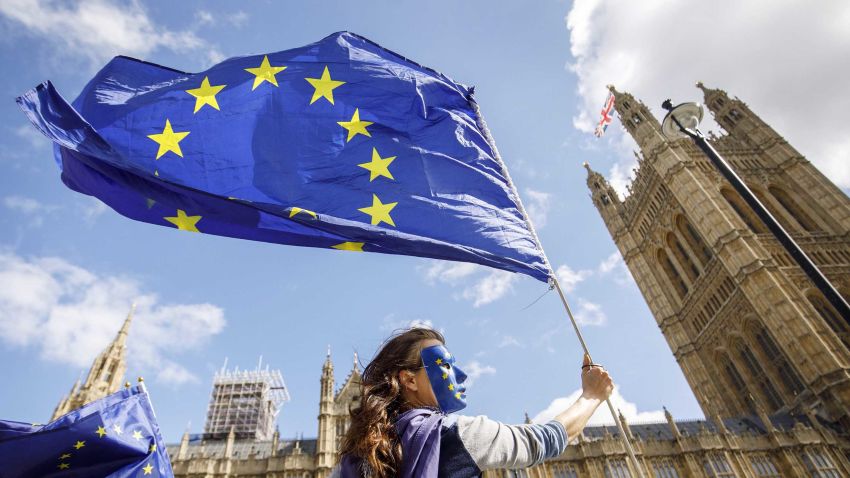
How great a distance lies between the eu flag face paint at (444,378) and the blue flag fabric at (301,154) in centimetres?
252

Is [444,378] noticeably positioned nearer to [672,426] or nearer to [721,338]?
[672,426]

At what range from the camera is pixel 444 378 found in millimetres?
2482

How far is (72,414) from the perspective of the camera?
525 cm

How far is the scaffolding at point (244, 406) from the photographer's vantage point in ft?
138

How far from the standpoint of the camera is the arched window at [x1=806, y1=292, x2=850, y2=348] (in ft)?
108

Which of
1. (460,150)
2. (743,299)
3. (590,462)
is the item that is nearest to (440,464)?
(460,150)

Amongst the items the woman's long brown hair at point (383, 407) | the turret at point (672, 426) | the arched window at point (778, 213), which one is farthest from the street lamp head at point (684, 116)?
the arched window at point (778, 213)

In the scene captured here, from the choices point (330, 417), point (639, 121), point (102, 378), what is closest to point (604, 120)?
point (639, 121)

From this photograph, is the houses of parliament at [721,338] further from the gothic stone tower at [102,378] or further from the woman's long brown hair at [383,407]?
the woman's long brown hair at [383,407]

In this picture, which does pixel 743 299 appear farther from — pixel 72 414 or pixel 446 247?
pixel 72 414

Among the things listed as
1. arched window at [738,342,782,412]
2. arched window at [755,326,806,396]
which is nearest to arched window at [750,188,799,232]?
arched window at [755,326,806,396]

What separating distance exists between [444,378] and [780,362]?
43979 millimetres

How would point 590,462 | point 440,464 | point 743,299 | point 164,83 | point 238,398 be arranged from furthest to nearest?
point 238,398, point 743,299, point 590,462, point 164,83, point 440,464

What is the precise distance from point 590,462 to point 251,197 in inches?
1379
